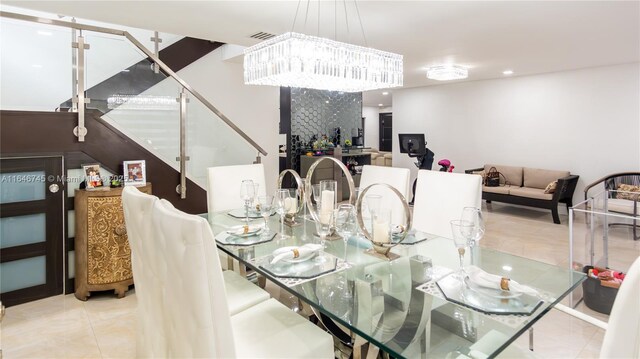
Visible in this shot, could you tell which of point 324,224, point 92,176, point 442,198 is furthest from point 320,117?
point 324,224

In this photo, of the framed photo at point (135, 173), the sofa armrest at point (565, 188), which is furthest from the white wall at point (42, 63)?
the sofa armrest at point (565, 188)

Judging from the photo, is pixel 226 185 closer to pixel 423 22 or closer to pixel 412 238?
pixel 412 238

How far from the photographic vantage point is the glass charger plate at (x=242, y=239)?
196cm

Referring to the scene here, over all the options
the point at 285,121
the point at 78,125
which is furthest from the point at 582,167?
the point at 78,125

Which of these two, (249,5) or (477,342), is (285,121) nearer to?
(249,5)

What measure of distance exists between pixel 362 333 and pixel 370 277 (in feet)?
1.38

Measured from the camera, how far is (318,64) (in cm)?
238

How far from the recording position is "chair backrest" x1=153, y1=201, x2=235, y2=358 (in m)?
1.02

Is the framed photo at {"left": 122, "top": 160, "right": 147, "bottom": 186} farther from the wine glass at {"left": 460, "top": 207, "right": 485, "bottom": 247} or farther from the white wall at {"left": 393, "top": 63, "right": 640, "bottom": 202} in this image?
the white wall at {"left": 393, "top": 63, "right": 640, "bottom": 202}

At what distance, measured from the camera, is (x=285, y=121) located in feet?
24.1

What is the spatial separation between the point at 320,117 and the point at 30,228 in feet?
19.2

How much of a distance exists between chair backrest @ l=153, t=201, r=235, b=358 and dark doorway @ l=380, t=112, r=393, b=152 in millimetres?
12327

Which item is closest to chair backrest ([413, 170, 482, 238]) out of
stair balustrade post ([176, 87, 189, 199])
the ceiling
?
the ceiling

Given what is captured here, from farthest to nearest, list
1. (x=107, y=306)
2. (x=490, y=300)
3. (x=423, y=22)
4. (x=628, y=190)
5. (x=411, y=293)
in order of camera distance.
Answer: (x=628, y=190) → (x=423, y=22) → (x=107, y=306) → (x=411, y=293) → (x=490, y=300)
